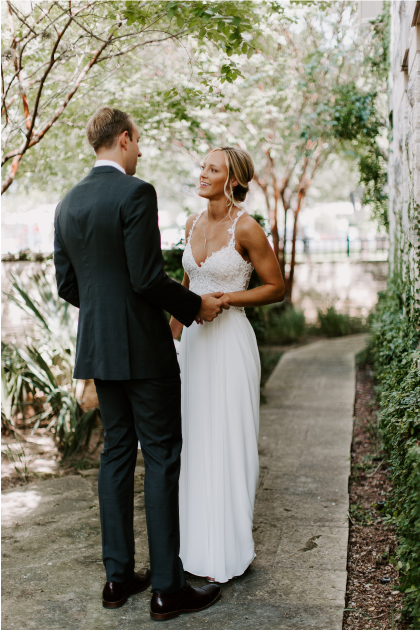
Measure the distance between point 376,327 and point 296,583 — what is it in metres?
3.31

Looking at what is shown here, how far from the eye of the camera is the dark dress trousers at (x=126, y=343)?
2395mm

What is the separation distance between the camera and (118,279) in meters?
2.46

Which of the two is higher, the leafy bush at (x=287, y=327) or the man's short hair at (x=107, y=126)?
the man's short hair at (x=107, y=126)

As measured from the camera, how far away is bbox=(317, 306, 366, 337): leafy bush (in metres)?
11.1

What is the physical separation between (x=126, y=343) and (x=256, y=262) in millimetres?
799

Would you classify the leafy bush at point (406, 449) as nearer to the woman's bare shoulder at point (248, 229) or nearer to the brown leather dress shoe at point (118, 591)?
the woman's bare shoulder at point (248, 229)

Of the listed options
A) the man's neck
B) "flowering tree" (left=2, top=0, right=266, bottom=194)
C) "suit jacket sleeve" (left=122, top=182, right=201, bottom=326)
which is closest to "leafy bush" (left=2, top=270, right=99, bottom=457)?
"flowering tree" (left=2, top=0, right=266, bottom=194)

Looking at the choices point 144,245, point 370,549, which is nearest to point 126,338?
point 144,245

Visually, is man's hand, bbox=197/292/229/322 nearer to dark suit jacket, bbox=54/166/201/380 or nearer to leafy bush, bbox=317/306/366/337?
dark suit jacket, bbox=54/166/201/380

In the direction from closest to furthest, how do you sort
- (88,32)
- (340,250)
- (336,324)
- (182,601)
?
(182,601) → (88,32) → (336,324) → (340,250)

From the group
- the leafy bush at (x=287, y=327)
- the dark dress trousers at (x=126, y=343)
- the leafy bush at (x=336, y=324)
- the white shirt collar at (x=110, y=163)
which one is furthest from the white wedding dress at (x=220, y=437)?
the leafy bush at (x=336, y=324)

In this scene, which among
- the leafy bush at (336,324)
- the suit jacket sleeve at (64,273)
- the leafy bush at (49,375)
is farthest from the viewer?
the leafy bush at (336,324)

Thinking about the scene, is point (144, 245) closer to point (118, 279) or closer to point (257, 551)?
point (118, 279)

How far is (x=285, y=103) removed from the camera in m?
9.55
